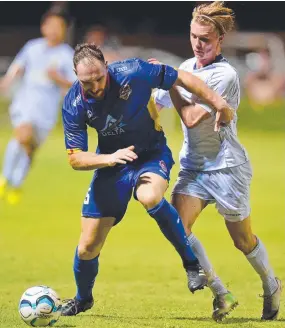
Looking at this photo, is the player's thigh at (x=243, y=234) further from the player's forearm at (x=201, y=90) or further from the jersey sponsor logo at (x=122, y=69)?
the jersey sponsor logo at (x=122, y=69)

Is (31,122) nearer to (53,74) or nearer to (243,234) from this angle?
(53,74)

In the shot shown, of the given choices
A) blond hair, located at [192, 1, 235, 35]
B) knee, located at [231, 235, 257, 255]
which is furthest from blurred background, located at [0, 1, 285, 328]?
blond hair, located at [192, 1, 235, 35]

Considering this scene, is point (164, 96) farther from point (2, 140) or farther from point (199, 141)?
point (2, 140)

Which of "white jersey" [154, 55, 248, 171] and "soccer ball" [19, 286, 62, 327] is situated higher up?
"white jersey" [154, 55, 248, 171]

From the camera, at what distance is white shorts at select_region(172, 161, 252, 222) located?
7.04m

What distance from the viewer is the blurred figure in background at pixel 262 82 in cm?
2702

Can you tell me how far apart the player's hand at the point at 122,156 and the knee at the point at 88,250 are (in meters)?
0.78

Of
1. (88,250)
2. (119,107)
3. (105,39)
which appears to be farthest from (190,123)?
(105,39)

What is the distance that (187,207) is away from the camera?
7.01 m

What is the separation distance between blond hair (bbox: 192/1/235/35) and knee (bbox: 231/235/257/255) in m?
1.49

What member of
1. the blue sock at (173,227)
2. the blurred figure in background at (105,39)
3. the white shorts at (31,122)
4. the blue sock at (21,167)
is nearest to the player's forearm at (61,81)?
the white shorts at (31,122)

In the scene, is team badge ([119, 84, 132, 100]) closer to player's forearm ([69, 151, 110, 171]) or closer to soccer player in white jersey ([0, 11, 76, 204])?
player's forearm ([69, 151, 110, 171])

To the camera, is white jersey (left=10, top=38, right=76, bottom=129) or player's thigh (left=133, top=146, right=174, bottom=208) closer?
player's thigh (left=133, top=146, right=174, bottom=208)

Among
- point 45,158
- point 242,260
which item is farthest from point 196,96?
point 45,158
